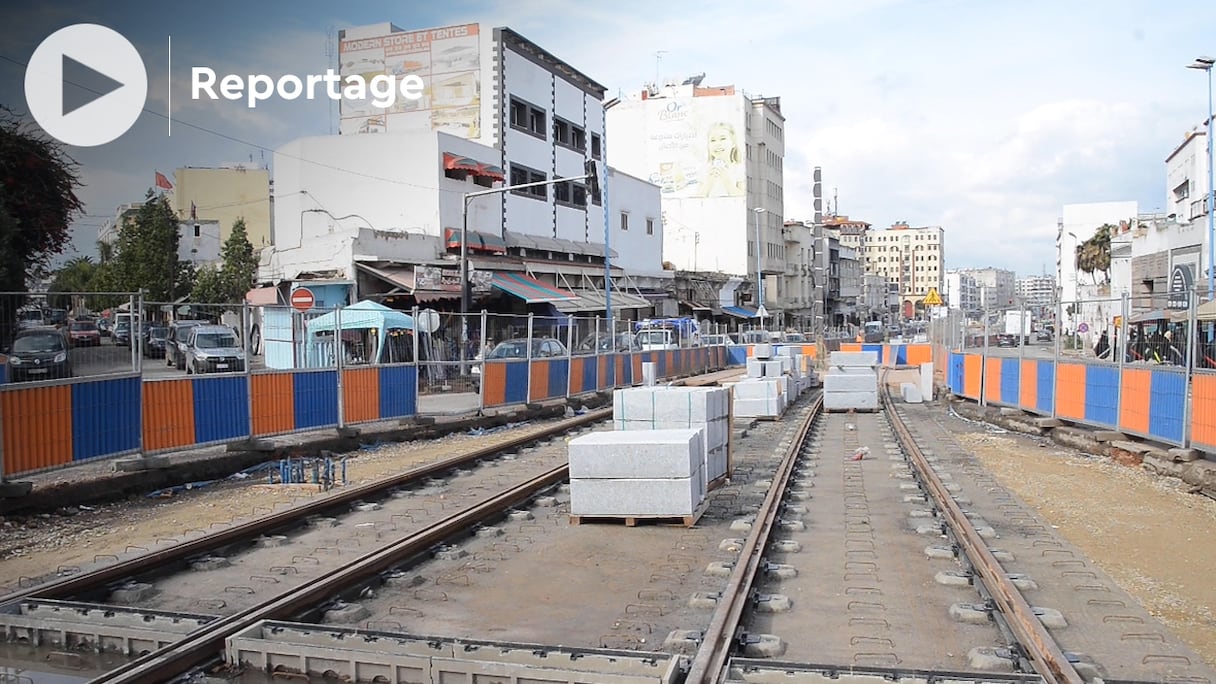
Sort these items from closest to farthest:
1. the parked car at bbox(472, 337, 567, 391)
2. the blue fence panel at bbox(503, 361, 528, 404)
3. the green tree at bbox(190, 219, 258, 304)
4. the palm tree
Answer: the blue fence panel at bbox(503, 361, 528, 404)
the parked car at bbox(472, 337, 567, 391)
the green tree at bbox(190, 219, 258, 304)
the palm tree

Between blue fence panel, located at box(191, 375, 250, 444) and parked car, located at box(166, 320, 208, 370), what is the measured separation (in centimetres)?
36

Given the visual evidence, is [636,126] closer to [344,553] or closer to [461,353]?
[461,353]

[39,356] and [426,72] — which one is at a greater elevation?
[426,72]

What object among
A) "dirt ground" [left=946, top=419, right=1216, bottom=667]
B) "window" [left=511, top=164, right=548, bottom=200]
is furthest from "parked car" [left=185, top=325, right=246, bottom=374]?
"window" [left=511, top=164, right=548, bottom=200]

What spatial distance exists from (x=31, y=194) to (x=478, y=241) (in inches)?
678

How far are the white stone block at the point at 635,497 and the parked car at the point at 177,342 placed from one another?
689 cm

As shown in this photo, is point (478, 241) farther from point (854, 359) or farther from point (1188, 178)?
point (1188, 178)

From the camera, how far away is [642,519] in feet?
33.8

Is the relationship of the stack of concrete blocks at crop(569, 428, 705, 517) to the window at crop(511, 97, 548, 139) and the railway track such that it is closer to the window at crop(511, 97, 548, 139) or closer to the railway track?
the railway track

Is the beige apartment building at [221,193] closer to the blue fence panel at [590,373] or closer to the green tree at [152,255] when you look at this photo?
the green tree at [152,255]

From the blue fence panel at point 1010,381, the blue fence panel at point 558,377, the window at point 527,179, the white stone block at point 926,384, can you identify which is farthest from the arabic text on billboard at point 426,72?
the blue fence panel at point 1010,381

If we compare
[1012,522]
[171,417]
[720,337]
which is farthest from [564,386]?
[720,337]

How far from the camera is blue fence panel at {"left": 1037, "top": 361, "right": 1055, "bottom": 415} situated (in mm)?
18750

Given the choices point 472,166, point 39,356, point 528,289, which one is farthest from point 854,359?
point 39,356
